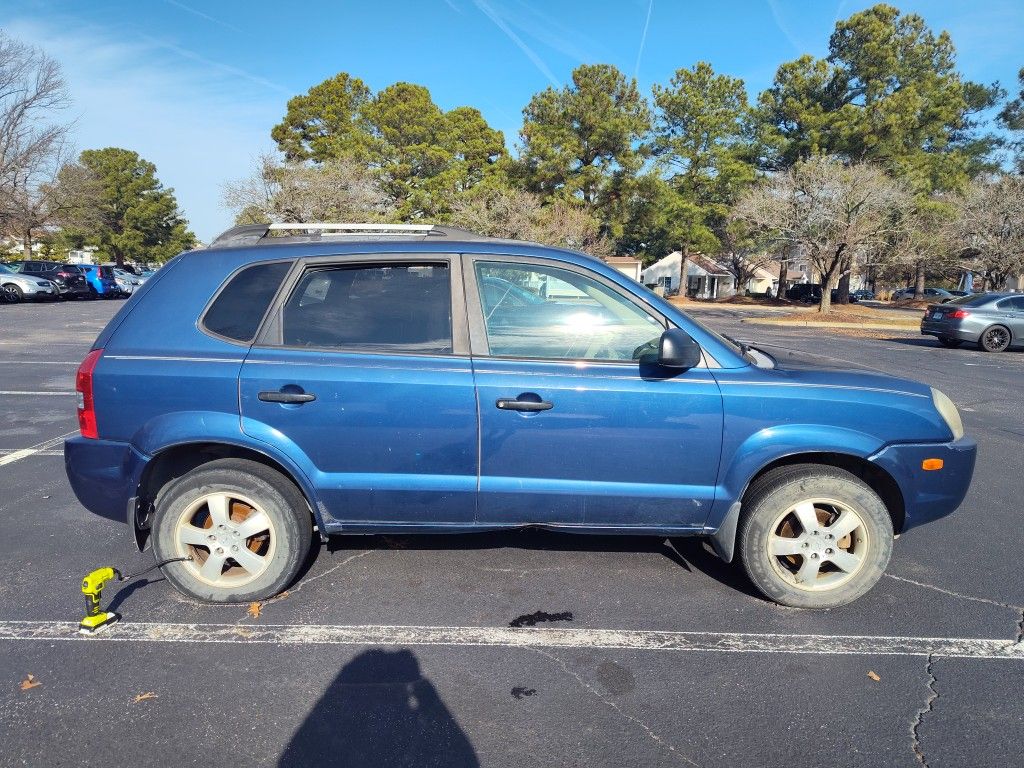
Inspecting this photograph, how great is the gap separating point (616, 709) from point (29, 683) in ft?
7.87

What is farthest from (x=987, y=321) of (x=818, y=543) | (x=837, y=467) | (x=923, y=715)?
(x=923, y=715)

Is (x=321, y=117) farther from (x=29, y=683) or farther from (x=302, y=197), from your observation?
(x=29, y=683)

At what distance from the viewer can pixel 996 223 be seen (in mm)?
32406

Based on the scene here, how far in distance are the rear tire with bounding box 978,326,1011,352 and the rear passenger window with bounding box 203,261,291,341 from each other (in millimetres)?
17692

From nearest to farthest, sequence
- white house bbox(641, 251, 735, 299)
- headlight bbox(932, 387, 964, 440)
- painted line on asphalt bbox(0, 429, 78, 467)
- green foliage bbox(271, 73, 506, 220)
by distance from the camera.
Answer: headlight bbox(932, 387, 964, 440), painted line on asphalt bbox(0, 429, 78, 467), green foliage bbox(271, 73, 506, 220), white house bbox(641, 251, 735, 299)

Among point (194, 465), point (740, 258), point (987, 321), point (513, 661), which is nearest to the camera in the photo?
point (513, 661)

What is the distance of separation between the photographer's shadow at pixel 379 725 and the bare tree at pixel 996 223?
39.0 metres

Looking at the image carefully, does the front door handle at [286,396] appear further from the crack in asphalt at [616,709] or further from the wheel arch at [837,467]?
the wheel arch at [837,467]

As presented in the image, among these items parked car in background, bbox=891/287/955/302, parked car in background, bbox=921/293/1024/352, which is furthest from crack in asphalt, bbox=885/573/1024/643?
parked car in background, bbox=891/287/955/302

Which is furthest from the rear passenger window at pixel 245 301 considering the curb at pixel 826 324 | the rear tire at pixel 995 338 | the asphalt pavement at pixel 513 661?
the curb at pixel 826 324

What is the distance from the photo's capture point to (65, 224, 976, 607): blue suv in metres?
3.04

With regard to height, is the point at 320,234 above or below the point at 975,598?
above

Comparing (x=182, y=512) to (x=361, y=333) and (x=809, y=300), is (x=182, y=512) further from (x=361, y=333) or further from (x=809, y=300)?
(x=809, y=300)

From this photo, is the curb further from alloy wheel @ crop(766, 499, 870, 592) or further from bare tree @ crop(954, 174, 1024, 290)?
alloy wheel @ crop(766, 499, 870, 592)
